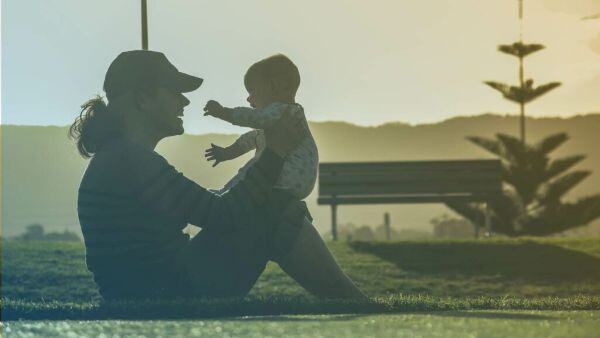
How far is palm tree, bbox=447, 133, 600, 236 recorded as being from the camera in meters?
32.0

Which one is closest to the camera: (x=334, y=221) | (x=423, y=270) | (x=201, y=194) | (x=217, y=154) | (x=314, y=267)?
(x=201, y=194)

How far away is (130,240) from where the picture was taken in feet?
15.3

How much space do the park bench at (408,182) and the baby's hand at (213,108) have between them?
10.4m

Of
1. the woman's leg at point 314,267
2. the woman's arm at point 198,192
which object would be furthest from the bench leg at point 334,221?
the woman's arm at point 198,192

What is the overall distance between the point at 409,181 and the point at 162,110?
11424mm

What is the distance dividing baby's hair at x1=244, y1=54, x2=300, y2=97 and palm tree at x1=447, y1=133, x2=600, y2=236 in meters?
27.0

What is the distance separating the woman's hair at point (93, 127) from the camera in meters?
4.70

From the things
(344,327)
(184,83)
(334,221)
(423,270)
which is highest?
(184,83)

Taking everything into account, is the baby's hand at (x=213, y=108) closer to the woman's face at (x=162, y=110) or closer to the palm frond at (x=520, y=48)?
the woman's face at (x=162, y=110)

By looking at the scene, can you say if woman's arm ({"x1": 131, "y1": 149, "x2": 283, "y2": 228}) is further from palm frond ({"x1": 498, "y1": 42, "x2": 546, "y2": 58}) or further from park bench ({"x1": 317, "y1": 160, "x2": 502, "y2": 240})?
palm frond ({"x1": 498, "y1": 42, "x2": 546, "y2": 58})

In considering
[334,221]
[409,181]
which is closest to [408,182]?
[409,181]

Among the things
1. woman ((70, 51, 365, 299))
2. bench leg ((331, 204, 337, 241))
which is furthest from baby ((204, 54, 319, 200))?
bench leg ((331, 204, 337, 241))

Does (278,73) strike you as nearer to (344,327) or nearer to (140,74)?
(140,74)

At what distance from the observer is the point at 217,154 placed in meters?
5.57
